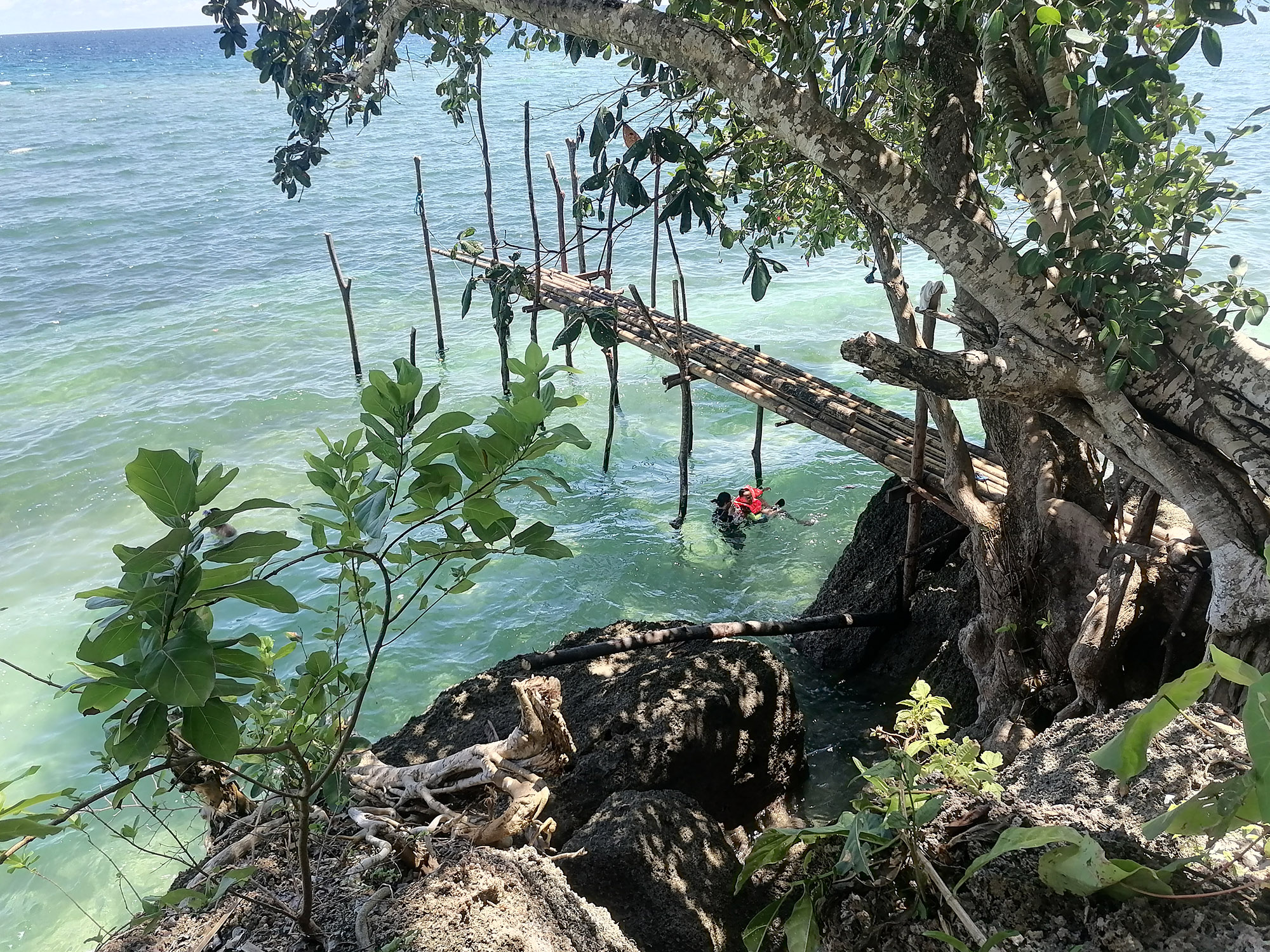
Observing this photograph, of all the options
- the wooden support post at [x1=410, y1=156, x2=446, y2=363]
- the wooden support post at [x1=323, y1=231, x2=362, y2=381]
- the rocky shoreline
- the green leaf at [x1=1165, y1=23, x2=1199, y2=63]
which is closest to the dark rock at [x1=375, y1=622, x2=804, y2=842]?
the rocky shoreline

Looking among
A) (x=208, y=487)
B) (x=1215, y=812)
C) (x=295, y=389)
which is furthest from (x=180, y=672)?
(x=295, y=389)

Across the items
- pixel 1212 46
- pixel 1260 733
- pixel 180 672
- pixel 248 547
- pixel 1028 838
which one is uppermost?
pixel 1212 46

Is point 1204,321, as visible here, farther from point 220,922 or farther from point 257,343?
point 257,343

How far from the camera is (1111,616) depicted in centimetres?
387

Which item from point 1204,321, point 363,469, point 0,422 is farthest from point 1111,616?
point 0,422

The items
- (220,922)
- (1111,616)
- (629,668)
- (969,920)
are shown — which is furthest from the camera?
(629,668)

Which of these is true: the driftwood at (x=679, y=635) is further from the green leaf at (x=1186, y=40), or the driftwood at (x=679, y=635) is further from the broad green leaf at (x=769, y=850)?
the green leaf at (x=1186, y=40)

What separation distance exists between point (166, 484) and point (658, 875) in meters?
2.55

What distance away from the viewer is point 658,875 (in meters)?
3.22

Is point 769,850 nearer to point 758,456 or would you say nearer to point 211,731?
point 211,731

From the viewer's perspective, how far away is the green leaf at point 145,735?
1240mm

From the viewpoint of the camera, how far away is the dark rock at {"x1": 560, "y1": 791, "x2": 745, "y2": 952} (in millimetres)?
3135

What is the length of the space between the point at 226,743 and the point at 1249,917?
1.71 m

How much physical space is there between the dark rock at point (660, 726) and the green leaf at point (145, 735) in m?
2.73
